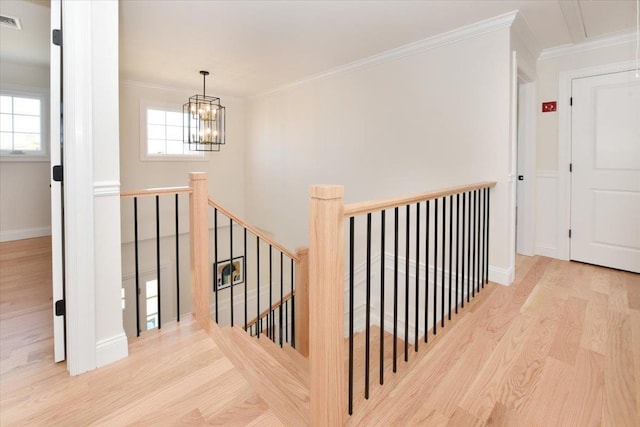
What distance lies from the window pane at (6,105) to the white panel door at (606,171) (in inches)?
271

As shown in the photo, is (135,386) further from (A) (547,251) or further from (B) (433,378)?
(A) (547,251)

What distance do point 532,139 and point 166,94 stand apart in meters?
5.27

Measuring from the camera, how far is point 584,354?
187 cm

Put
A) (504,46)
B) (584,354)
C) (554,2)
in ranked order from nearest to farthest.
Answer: (584,354) < (554,2) < (504,46)

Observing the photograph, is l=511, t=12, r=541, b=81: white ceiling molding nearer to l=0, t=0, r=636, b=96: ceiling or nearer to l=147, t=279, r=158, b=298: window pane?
l=0, t=0, r=636, b=96: ceiling

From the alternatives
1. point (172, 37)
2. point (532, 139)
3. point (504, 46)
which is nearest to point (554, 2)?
point (504, 46)

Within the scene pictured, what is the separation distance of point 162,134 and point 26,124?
66.9 inches

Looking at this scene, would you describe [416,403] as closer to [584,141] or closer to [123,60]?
[584,141]

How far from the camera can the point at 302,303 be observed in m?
3.07

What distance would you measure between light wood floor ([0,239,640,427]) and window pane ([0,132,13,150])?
3.02m

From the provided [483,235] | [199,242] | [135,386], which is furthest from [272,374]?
[483,235]

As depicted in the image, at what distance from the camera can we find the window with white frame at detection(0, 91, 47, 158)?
14.2ft

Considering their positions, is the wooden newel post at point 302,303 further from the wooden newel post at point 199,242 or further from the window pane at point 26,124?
the window pane at point 26,124

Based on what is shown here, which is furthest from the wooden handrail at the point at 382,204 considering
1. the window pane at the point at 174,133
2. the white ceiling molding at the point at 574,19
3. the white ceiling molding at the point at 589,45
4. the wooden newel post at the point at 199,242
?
the window pane at the point at 174,133
